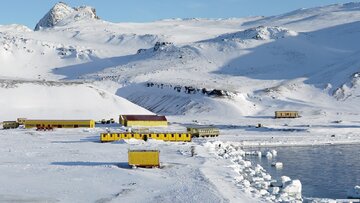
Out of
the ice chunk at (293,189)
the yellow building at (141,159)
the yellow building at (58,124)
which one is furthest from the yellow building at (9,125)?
the ice chunk at (293,189)

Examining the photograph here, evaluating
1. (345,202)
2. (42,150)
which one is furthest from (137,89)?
(345,202)

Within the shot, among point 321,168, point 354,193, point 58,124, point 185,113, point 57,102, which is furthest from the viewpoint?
point 185,113

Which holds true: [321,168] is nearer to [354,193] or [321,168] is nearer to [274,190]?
[354,193]

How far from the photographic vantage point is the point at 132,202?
32.4 m

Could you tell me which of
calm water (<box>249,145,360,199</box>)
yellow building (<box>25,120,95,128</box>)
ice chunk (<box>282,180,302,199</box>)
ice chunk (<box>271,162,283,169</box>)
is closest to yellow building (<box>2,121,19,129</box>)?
yellow building (<box>25,120,95,128</box>)

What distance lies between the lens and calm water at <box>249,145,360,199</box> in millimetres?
41006

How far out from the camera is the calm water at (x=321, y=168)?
4101 centimetres

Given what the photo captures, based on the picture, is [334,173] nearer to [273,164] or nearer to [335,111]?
[273,164]

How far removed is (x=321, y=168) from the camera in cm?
5238

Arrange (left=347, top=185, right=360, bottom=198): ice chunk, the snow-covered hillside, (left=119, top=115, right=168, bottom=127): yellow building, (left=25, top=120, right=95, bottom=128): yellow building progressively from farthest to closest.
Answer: the snow-covered hillside
(left=119, top=115, right=168, bottom=127): yellow building
(left=25, top=120, right=95, bottom=128): yellow building
(left=347, top=185, right=360, bottom=198): ice chunk

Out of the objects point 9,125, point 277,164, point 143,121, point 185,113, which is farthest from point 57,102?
point 277,164

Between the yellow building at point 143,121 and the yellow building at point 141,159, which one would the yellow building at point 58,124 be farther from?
the yellow building at point 141,159

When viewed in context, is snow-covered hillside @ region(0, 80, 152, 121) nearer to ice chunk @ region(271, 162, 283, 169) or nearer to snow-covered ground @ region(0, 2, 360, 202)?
snow-covered ground @ region(0, 2, 360, 202)

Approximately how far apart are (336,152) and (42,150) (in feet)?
109
